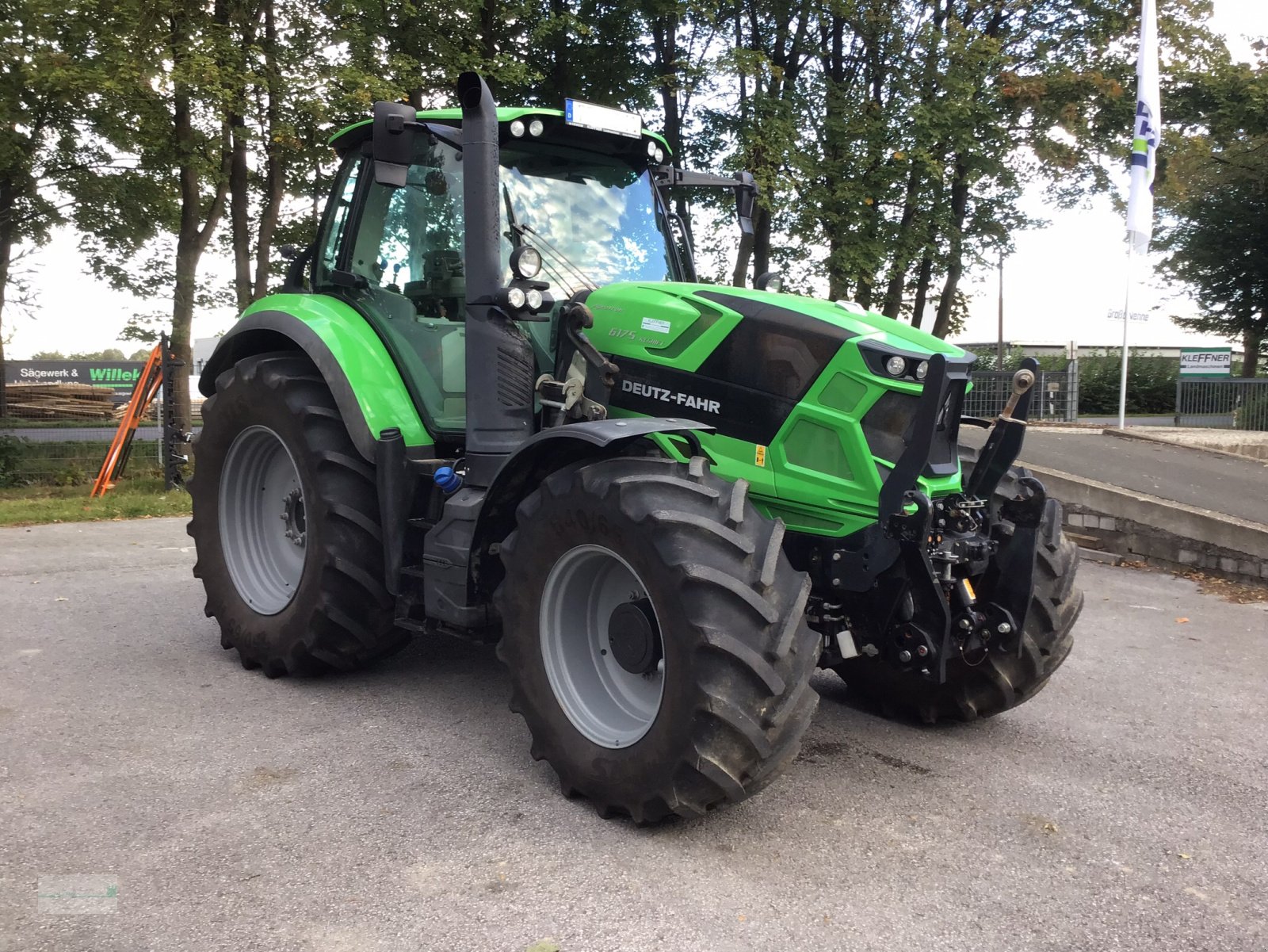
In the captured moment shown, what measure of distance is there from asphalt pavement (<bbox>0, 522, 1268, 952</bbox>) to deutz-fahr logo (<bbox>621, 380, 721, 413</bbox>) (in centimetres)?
143

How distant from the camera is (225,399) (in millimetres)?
5141

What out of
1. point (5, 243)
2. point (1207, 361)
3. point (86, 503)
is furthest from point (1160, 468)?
point (5, 243)

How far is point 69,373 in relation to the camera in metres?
31.0

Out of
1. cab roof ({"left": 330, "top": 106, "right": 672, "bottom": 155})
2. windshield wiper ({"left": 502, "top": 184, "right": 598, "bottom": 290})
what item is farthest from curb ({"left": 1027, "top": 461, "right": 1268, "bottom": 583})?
windshield wiper ({"left": 502, "top": 184, "right": 598, "bottom": 290})

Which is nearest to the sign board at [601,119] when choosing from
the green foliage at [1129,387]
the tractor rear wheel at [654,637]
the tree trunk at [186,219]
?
the tractor rear wheel at [654,637]

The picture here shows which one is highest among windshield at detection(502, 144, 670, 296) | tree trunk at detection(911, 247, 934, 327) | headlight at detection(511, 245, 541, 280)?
tree trunk at detection(911, 247, 934, 327)

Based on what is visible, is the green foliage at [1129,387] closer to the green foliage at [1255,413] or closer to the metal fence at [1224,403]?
the metal fence at [1224,403]

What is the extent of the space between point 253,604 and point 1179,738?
444cm

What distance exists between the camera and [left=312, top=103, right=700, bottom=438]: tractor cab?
4340 mm

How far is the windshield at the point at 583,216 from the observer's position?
4.40 m

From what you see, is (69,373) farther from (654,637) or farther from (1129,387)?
(1129,387)

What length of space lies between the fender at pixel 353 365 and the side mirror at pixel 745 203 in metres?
1.90

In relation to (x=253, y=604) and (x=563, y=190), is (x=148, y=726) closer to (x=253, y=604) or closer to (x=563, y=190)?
(x=253, y=604)

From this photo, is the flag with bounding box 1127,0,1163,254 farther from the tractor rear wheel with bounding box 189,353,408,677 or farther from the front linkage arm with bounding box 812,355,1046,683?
the tractor rear wheel with bounding box 189,353,408,677
